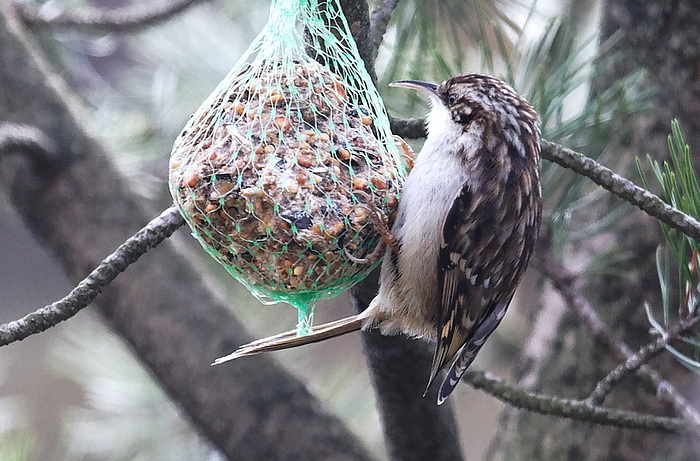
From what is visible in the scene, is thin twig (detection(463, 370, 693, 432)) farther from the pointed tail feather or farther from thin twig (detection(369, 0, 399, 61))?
thin twig (detection(369, 0, 399, 61))

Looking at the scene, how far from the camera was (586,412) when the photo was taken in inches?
74.4

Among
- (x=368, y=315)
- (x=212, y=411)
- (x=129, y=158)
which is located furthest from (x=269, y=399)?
(x=129, y=158)

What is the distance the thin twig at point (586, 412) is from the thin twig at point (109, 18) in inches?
59.8

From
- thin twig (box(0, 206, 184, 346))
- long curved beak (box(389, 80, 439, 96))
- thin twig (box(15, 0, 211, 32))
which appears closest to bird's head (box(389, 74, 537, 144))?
long curved beak (box(389, 80, 439, 96))

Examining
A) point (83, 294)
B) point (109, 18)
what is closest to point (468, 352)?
point (83, 294)

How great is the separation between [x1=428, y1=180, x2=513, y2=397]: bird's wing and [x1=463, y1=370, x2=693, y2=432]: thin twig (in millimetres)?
175

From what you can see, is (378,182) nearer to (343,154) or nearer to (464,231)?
(343,154)

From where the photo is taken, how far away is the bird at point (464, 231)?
2.00 meters

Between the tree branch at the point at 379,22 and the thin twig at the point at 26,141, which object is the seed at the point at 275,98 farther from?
the thin twig at the point at 26,141

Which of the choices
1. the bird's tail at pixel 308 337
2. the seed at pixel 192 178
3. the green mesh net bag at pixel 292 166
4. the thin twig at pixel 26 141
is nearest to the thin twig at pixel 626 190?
the green mesh net bag at pixel 292 166

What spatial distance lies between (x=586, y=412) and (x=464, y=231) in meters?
0.49

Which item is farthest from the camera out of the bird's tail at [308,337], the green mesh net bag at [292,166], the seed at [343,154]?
the bird's tail at [308,337]

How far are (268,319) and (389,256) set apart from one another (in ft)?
6.03

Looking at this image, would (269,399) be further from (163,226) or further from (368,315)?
(163,226)
